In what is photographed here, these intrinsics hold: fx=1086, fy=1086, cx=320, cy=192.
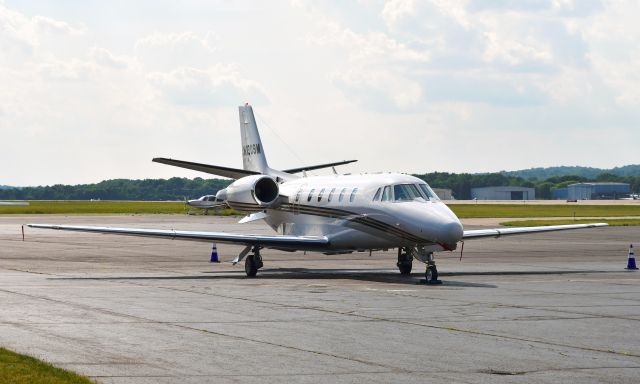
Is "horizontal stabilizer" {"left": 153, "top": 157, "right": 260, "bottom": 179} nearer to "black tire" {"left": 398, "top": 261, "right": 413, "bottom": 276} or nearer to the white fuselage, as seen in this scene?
the white fuselage

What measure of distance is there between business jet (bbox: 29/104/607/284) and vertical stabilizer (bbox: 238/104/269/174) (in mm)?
2935

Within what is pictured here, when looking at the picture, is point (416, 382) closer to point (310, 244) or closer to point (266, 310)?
point (266, 310)

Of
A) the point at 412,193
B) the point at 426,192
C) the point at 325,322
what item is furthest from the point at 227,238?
the point at 325,322

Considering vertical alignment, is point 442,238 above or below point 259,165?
below

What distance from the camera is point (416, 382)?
1191 centimetres

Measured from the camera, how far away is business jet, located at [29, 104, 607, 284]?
26.5 metres

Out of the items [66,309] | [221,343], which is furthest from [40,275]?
[221,343]

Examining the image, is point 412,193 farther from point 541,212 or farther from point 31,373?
point 541,212

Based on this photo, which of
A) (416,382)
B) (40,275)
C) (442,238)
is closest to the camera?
(416,382)

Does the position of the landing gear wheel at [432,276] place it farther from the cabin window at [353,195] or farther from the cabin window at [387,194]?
the cabin window at [353,195]

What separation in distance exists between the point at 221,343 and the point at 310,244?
14262 millimetres

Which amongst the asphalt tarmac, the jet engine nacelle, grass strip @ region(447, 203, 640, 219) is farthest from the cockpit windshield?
grass strip @ region(447, 203, 640, 219)

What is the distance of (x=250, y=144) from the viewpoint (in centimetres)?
3891

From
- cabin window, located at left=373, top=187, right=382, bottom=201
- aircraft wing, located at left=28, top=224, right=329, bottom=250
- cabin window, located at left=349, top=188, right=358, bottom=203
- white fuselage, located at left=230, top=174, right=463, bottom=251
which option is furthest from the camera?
cabin window, located at left=349, top=188, right=358, bottom=203
